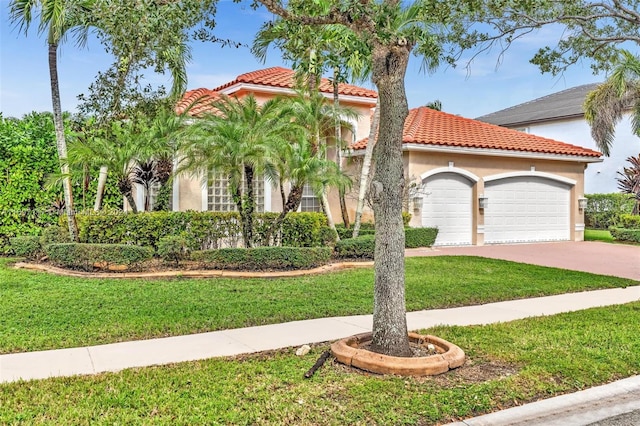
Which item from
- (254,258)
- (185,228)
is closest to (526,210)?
(254,258)

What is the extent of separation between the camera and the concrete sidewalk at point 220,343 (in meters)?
5.87

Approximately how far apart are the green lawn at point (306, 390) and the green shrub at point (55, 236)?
9.44m

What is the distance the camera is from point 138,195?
17.8 m

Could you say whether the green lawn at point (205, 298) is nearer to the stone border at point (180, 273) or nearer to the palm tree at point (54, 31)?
the stone border at point (180, 273)

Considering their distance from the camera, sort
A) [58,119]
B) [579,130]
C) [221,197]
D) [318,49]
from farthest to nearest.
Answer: [579,130] < [221,197] < [58,119] < [318,49]

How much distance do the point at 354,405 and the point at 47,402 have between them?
268 cm

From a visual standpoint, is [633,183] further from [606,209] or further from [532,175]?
[532,175]

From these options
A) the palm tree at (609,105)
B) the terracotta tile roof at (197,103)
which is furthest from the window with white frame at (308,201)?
the palm tree at (609,105)

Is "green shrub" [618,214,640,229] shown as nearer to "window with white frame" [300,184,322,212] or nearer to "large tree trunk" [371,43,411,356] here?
"window with white frame" [300,184,322,212]

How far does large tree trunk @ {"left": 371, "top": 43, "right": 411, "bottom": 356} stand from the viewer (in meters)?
6.02

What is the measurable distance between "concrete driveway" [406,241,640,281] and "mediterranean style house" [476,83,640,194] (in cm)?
1245

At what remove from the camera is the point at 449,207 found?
65.8ft

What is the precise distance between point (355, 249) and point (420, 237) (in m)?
4.42

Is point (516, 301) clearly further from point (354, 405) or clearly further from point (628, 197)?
point (628, 197)
